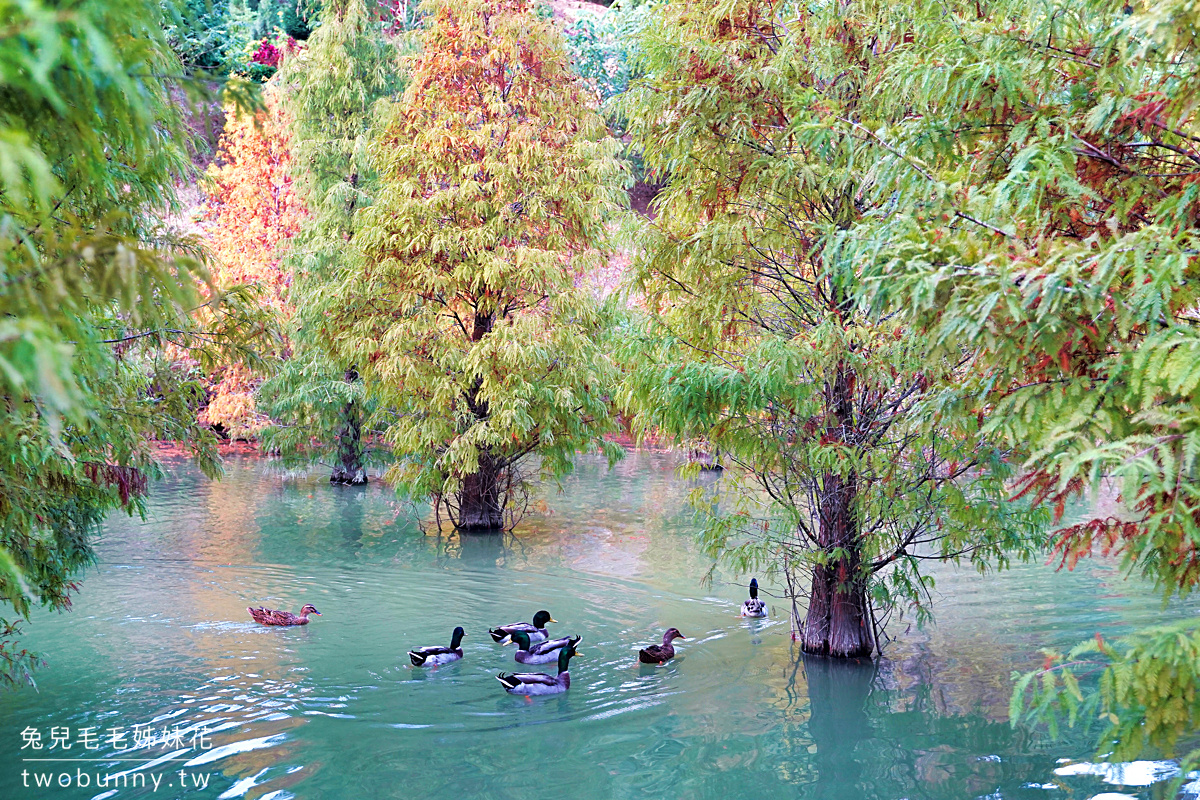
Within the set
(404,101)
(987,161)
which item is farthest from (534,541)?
(987,161)

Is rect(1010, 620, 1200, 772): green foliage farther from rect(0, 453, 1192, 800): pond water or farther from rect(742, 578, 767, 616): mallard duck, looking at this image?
rect(742, 578, 767, 616): mallard duck

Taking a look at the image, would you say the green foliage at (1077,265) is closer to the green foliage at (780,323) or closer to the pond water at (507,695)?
the green foliage at (780,323)

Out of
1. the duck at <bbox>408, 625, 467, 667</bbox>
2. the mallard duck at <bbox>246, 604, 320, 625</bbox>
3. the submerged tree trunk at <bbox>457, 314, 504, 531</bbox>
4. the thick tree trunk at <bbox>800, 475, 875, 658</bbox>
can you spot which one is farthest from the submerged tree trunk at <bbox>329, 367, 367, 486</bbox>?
the thick tree trunk at <bbox>800, 475, 875, 658</bbox>

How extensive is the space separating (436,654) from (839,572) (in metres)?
3.60

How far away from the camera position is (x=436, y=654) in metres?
8.59

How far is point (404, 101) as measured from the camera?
14.5m

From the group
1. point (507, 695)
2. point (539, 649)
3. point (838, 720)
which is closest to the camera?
point (838, 720)

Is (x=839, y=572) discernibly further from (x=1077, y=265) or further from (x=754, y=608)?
(x=1077, y=265)

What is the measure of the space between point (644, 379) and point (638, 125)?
228cm

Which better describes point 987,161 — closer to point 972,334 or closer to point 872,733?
point 972,334

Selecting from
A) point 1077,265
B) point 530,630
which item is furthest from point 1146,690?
point 530,630

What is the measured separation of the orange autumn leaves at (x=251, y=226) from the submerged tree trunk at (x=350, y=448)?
2.16m

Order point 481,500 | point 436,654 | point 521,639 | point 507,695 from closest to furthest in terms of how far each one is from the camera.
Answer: point 507,695 < point 436,654 < point 521,639 < point 481,500

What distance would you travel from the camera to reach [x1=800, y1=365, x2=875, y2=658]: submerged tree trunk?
8.06 meters
